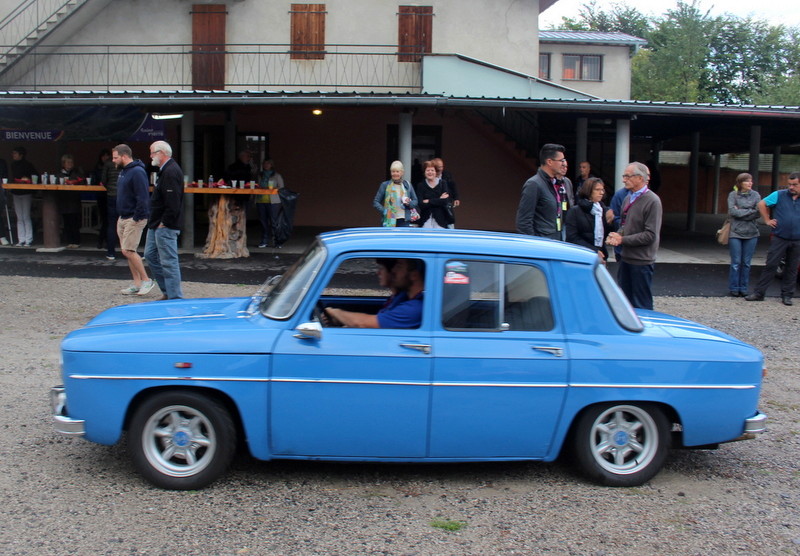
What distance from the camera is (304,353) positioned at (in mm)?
4363

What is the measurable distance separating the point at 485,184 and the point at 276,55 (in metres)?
6.38

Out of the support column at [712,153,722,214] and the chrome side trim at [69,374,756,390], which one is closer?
the chrome side trim at [69,374,756,390]

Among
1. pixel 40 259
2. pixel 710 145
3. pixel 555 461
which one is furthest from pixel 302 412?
pixel 710 145

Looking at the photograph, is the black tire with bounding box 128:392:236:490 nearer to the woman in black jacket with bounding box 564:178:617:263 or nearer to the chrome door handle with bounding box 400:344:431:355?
the chrome door handle with bounding box 400:344:431:355

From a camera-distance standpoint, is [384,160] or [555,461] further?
[384,160]

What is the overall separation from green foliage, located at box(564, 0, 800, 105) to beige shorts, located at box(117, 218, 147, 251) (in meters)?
42.7

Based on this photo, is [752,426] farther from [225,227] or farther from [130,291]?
[225,227]

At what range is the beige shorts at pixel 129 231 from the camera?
9.79 meters

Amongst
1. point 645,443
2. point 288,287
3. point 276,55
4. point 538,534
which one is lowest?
point 538,534

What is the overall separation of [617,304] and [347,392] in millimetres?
1671

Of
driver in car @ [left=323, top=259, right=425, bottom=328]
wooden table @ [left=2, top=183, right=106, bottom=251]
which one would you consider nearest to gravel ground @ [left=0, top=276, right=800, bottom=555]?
driver in car @ [left=323, top=259, right=425, bottom=328]

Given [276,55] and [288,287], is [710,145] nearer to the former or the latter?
[276,55]

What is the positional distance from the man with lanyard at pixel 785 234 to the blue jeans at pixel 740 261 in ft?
1.06

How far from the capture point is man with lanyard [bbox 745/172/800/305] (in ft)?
35.8
